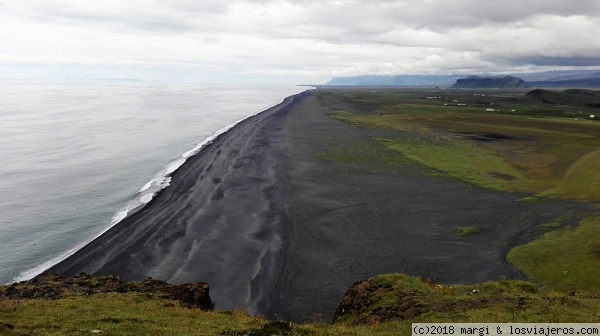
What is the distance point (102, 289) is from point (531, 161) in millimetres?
64417

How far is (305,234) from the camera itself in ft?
116

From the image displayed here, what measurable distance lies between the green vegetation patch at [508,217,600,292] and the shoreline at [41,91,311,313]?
17.4 m

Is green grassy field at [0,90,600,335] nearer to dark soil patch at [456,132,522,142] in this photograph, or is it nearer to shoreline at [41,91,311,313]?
shoreline at [41,91,311,313]

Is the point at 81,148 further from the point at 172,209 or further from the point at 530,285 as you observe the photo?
the point at 530,285

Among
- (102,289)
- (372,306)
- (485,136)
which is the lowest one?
(372,306)

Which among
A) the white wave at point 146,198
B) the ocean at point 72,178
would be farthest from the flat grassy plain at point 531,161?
the ocean at point 72,178

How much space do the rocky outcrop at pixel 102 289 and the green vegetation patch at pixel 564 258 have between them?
21.1 meters

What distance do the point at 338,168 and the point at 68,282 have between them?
136 feet

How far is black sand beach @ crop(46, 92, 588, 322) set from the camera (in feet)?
91.4

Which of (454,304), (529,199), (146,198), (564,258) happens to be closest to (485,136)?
(529,199)

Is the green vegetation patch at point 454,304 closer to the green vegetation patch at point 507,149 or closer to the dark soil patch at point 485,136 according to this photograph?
the green vegetation patch at point 507,149

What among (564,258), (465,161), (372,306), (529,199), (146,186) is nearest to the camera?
(372,306)

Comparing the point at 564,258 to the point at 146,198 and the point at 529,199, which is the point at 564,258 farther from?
the point at 146,198

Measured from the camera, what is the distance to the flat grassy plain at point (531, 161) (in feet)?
95.6
